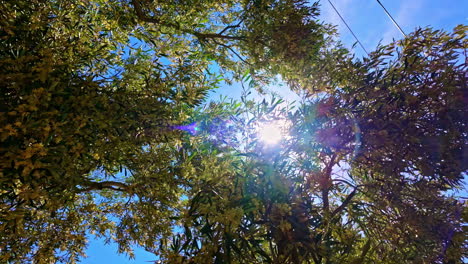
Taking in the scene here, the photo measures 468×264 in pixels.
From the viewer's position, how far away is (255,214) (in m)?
2.79

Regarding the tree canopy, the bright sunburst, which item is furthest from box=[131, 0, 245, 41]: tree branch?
the bright sunburst

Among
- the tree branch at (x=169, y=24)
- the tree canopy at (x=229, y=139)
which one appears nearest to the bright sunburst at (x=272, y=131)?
the tree canopy at (x=229, y=139)

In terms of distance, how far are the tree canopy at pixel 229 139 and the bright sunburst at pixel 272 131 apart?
0.06 meters

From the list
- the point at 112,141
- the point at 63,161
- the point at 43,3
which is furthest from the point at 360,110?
the point at 43,3

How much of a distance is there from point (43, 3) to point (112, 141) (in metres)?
1.86

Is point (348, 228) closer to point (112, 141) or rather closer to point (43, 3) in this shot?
point (112, 141)

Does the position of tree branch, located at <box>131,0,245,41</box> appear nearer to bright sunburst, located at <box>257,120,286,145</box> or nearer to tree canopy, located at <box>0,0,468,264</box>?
tree canopy, located at <box>0,0,468,264</box>

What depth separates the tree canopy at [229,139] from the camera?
2.65 metres

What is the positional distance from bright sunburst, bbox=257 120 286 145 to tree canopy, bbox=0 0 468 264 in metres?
0.06

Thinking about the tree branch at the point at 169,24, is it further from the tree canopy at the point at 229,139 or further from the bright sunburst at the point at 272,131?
the bright sunburst at the point at 272,131

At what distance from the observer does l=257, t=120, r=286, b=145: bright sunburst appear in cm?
351

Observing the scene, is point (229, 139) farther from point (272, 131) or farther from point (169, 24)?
point (169, 24)

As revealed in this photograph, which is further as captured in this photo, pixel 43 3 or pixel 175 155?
pixel 175 155

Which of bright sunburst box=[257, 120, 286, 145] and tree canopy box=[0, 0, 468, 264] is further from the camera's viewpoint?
bright sunburst box=[257, 120, 286, 145]
